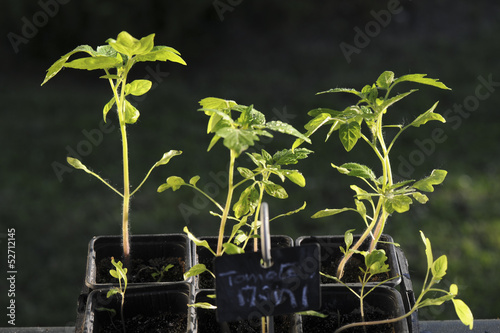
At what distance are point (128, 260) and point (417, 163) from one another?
70.2 inches

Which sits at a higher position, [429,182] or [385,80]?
[385,80]

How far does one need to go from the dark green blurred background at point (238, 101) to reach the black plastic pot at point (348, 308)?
3.54ft

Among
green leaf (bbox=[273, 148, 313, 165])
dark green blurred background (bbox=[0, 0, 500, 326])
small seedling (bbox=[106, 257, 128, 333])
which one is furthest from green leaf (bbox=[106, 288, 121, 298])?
dark green blurred background (bbox=[0, 0, 500, 326])

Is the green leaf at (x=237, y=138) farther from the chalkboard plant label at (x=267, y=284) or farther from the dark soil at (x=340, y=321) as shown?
the dark soil at (x=340, y=321)

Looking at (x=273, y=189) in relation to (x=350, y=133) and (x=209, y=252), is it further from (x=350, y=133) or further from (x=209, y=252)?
(x=209, y=252)

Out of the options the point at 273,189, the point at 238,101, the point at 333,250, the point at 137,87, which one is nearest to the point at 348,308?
the point at 333,250

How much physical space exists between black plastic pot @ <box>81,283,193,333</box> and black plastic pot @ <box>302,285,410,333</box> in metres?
0.23

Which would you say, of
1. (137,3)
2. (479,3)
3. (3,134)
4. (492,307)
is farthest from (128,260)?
(479,3)

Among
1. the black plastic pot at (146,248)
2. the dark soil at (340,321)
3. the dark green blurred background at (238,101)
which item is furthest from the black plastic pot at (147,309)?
the dark green blurred background at (238,101)

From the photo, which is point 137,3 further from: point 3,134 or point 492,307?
point 492,307

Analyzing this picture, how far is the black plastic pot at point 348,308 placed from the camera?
1.02 metres

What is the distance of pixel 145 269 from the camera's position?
1.16 meters

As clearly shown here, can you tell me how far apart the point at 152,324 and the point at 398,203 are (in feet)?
1.63

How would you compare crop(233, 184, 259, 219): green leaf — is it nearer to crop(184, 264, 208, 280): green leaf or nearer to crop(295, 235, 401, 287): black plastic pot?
crop(184, 264, 208, 280): green leaf
